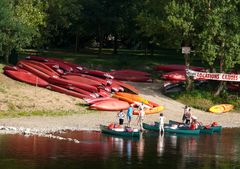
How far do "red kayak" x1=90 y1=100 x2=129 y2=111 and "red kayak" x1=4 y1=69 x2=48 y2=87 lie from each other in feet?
21.0

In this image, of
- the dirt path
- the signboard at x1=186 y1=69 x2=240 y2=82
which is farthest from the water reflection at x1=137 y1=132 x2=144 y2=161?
the signboard at x1=186 y1=69 x2=240 y2=82

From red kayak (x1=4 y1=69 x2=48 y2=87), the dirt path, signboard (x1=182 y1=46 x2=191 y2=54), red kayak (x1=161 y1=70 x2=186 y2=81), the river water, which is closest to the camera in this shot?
the river water

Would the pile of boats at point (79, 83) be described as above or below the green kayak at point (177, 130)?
above

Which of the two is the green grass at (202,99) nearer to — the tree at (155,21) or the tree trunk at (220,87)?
the tree trunk at (220,87)

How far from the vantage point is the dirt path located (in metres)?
45.0

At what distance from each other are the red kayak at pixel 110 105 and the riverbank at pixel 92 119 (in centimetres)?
60

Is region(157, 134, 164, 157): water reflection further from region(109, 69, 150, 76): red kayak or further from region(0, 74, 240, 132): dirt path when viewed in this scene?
region(109, 69, 150, 76): red kayak

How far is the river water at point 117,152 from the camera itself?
31281mm

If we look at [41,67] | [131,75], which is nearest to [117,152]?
[41,67]

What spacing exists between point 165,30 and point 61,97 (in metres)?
14.3

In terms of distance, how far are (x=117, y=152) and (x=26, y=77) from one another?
2409 centimetres

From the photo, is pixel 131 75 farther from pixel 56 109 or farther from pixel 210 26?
pixel 56 109

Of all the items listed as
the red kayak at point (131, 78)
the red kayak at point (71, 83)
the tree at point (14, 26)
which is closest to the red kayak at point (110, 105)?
the red kayak at point (71, 83)

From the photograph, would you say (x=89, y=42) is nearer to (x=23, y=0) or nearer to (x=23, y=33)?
(x=23, y=0)
